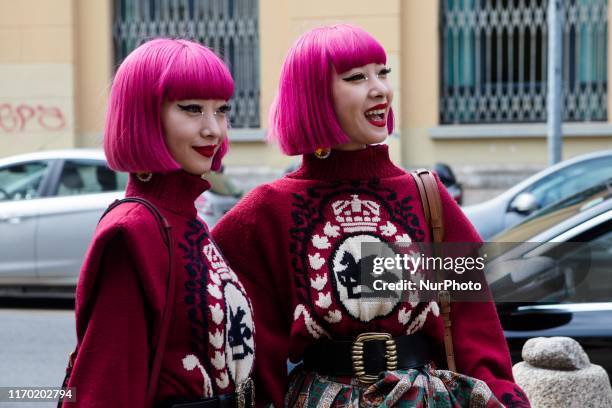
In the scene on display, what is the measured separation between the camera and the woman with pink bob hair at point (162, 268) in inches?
82.0

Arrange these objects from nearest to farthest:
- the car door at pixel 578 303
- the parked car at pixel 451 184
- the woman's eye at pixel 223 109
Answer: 1. the woman's eye at pixel 223 109
2. the car door at pixel 578 303
3. the parked car at pixel 451 184

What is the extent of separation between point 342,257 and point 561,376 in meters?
1.51

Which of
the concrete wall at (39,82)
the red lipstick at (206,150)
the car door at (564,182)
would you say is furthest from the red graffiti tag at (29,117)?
the red lipstick at (206,150)

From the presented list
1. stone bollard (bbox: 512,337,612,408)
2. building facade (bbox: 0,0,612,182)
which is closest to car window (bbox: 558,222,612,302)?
stone bollard (bbox: 512,337,612,408)

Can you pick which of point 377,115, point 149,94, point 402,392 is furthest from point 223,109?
point 402,392

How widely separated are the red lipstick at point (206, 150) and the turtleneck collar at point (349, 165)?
0.35 meters

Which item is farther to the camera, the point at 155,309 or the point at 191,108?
the point at 191,108

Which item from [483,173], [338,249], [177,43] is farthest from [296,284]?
[483,173]

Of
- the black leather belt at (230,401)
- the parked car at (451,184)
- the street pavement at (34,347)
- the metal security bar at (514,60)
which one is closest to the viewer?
the black leather belt at (230,401)

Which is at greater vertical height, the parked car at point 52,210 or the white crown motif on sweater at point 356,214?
the white crown motif on sweater at point 356,214

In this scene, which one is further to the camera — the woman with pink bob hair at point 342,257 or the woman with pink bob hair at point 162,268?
the woman with pink bob hair at point 342,257

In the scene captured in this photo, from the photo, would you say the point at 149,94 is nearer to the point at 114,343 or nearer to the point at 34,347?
the point at 114,343

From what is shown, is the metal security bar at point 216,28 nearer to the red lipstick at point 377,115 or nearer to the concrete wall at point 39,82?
the concrete wall at point 39,82

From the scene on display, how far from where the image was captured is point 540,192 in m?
8.41
